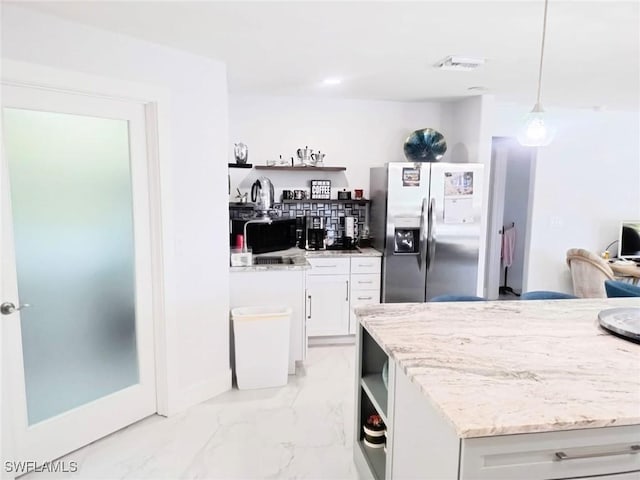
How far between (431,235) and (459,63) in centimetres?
157

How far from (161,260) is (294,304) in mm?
1116

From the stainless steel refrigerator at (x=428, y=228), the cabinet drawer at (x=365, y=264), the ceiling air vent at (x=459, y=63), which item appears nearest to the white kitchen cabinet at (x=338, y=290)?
the cabinet drawer at (x=365, y=264)

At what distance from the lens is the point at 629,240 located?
4.74 m

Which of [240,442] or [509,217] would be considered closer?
[240,442]

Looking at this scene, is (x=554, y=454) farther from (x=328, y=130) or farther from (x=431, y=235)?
(x=328, y=130)

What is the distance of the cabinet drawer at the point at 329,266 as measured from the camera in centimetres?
397

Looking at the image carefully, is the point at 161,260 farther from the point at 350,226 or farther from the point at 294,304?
the point at 350,226

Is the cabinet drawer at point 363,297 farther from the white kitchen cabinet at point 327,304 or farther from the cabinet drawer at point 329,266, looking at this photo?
the cabinet drawer at point 329,266

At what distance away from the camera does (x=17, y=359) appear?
7.14 ft

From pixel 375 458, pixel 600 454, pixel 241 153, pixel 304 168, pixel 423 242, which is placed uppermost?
pixel 241 153

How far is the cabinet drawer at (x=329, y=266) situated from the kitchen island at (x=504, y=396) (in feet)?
6.20

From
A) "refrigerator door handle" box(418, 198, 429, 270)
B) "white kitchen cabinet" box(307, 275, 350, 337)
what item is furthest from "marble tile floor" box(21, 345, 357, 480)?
"refrigerator door handle" box(418, 198, 429, 270)


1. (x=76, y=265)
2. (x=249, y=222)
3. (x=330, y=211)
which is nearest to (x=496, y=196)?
(x=330, y=211)

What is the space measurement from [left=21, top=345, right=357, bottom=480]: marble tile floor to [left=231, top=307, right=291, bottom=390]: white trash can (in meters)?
0.09
